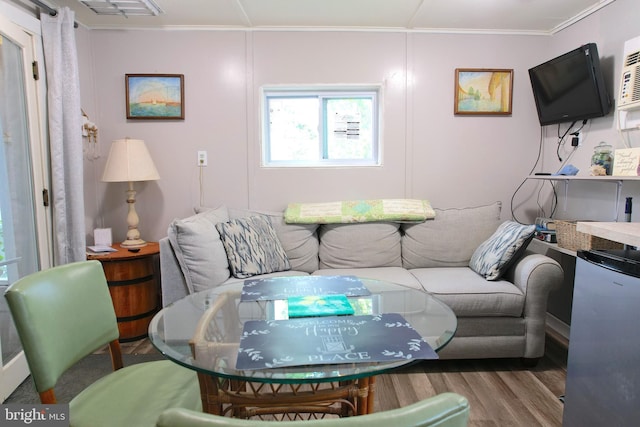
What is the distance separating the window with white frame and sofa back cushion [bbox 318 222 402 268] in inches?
24.8

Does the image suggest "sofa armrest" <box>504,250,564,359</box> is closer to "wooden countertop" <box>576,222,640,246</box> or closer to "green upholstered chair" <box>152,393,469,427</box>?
"wooden countertop" <box>576,222,640,246</box>

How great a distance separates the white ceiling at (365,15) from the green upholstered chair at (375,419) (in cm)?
271

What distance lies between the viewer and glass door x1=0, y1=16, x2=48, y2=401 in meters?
2.13

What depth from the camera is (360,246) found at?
2971 mm

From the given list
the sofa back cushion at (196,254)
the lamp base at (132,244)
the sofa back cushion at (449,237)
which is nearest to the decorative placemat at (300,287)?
the sofa back cushion at (196,254)

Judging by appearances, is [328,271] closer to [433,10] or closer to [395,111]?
[395,111]

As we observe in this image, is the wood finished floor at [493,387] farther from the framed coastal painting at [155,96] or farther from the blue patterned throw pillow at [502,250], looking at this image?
the framed coastal painting at [155,96]

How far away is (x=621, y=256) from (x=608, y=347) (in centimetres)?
34

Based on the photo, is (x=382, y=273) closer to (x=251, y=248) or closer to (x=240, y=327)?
(x=251, y=248)

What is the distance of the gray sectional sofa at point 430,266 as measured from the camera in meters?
2.37

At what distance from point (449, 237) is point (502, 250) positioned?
0.49 meters

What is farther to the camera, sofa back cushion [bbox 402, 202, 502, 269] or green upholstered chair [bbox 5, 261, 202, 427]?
sofa back cushion [bbox 402, 202, 502, 269]

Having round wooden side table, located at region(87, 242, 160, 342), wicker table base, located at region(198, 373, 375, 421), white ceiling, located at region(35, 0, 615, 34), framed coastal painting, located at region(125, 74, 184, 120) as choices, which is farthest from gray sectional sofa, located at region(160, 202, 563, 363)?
white ceiling, located at region(35, 0, 615, 34)

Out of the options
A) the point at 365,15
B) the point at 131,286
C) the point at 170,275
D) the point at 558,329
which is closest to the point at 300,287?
the point at 170,275
